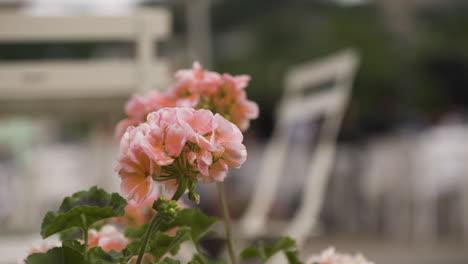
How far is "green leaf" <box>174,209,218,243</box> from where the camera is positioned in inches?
24.8

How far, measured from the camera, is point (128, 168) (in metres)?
0.49

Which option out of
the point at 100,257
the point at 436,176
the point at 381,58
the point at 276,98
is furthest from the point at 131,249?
the point at 381,58

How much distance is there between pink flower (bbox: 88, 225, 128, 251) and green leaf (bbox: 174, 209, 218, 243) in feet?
0.17

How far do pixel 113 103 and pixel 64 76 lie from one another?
0.64 feet

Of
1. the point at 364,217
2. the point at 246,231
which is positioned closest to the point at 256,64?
the point at 364,217

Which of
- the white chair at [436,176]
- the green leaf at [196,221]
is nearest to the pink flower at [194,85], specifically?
the green leaf at [196,221]

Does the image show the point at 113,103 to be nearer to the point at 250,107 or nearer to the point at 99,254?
the point at 250,107

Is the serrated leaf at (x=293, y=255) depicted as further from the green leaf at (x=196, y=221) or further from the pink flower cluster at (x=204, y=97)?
the pink flower cluster at (x=204, y=97)

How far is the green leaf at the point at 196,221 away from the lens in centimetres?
63

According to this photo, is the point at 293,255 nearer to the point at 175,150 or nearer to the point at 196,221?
the point at 196,221

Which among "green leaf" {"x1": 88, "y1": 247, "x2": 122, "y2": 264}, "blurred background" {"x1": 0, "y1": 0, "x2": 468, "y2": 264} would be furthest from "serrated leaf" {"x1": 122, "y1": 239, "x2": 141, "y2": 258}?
"blurred background" {"x1": 0, "y1": 0, "x2": 468, "y2": 264}

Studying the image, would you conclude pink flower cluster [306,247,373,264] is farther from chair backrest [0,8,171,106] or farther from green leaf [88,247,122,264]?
chair backrest [0,8,171,106]

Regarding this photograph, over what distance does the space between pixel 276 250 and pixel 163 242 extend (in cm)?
11

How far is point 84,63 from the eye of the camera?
148 cm
